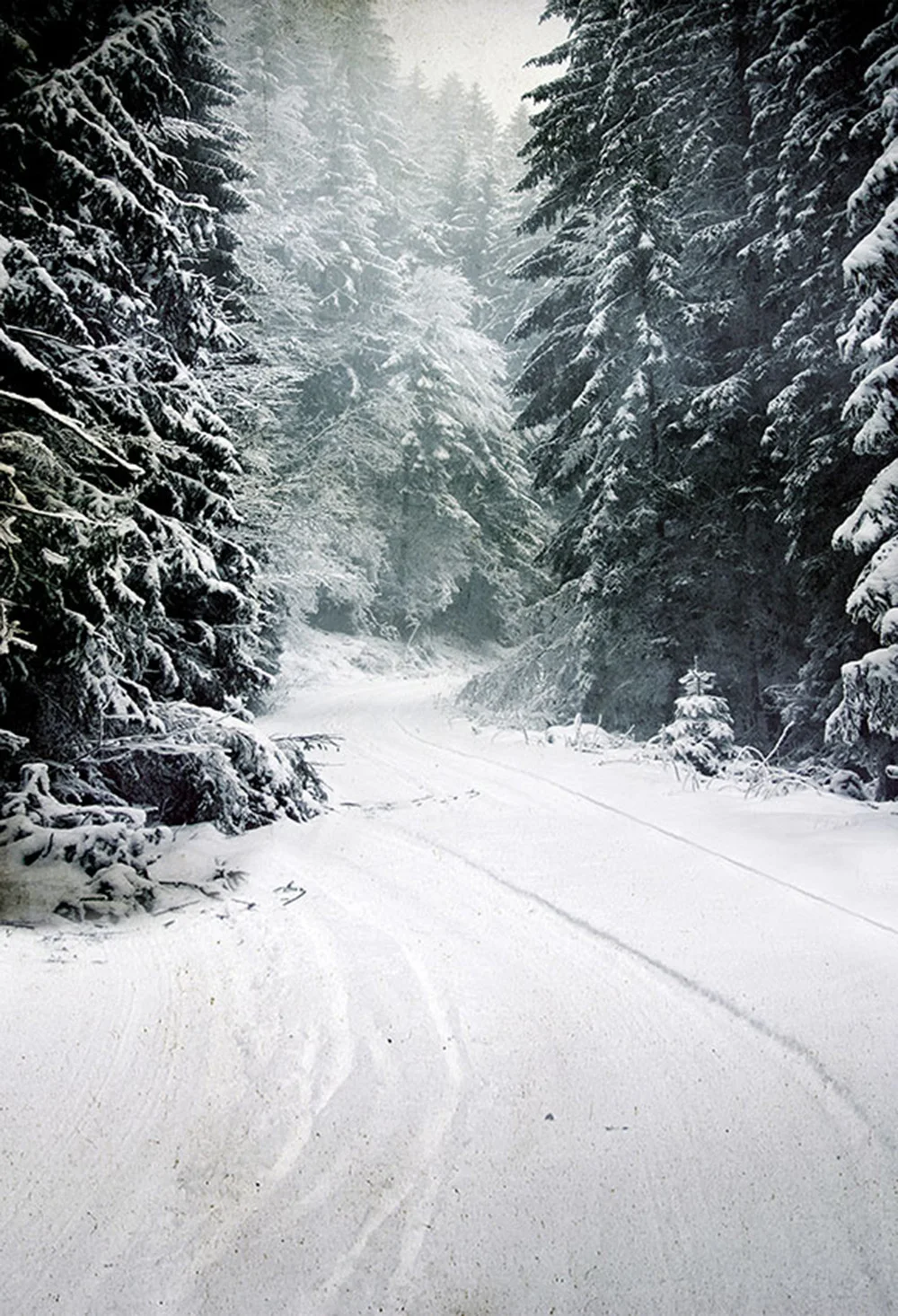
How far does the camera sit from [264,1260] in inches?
62.9

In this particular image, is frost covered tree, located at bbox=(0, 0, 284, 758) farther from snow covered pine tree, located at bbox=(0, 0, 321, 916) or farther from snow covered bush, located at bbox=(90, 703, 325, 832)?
snow covered bush, located at bbox=(90, 703, 325, 832)

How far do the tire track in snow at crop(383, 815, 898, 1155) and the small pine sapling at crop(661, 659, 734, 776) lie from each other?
12.2 feet

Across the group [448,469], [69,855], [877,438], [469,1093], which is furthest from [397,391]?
[469,1093]

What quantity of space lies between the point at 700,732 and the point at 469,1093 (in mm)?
6033

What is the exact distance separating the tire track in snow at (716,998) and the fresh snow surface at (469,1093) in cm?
1

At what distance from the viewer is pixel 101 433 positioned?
4.34 m

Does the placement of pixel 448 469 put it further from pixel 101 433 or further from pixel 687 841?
pixel 687 841

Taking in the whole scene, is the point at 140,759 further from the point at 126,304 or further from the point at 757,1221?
the point at 757,1221

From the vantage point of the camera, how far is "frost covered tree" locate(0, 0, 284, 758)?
13.0 ft

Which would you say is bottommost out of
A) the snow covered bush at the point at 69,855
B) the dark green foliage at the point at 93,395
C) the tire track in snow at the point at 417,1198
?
the snow covered bush at the point at 69,855

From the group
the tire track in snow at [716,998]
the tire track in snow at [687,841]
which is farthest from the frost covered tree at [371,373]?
the tire track in snow at [716,998]

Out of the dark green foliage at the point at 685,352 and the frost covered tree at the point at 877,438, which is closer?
the frost covered tree at the point at 877,438

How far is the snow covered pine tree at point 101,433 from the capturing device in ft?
13.1

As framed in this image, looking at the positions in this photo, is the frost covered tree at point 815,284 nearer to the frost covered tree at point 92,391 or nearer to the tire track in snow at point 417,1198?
the frost covered tree at point 92,391
